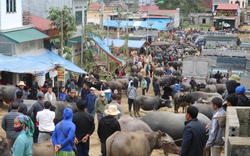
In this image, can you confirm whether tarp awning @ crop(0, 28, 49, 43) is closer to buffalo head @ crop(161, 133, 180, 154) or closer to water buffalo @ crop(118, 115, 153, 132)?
water buffalo @ crop(118, 115, 153, 132)

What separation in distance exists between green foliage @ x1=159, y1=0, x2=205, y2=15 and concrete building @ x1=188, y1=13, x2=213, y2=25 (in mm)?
1244

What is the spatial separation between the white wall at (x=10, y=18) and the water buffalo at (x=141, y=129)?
10520 millimetres

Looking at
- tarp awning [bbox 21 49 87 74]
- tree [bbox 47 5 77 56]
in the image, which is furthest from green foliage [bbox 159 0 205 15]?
tarp awning [bbox 21 49 87 74]

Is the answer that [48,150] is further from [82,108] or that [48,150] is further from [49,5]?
[49,5]

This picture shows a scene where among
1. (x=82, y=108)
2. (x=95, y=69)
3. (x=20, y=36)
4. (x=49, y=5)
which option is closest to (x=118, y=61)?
(x=95, y=69)

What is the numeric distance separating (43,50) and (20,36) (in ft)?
8.42

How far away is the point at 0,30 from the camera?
19328mm

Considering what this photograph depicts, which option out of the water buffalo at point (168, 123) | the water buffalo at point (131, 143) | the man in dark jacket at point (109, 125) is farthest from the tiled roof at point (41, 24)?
the man in dark jacket at point (109, 125)

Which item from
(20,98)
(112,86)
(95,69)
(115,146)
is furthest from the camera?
(95,69)

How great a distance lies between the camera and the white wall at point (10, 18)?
19625 millimetres

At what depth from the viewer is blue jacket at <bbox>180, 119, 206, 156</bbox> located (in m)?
7.23

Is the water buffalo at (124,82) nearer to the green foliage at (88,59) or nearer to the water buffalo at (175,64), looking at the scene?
the green foliage at (88,59)

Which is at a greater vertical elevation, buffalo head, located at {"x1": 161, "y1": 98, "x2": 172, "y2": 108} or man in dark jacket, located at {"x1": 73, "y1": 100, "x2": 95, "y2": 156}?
man in dark jacket, located at {"x1": 73, "y1": 100, "x2": 95, "y2": 156}

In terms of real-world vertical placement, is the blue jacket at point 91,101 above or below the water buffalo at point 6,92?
above
